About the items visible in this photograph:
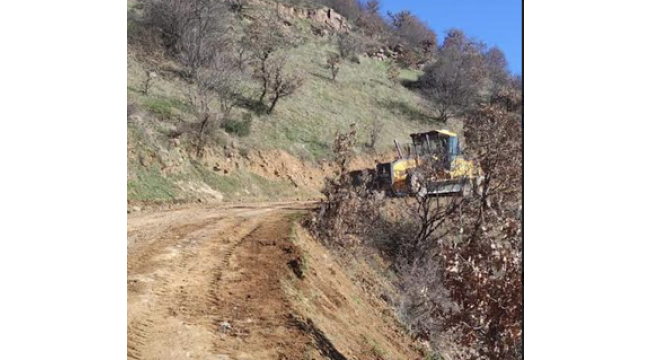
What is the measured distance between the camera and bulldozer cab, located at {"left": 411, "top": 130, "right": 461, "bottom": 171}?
54.7 ft

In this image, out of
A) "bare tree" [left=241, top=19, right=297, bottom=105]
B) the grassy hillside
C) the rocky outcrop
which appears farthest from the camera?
the rocky outcrop

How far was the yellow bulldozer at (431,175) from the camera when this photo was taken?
1551 centimetres

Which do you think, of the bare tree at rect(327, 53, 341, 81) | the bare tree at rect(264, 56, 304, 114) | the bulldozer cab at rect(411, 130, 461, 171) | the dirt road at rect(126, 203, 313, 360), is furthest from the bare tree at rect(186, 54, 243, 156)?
the bare tree at rect(327, 53, 341, 81)

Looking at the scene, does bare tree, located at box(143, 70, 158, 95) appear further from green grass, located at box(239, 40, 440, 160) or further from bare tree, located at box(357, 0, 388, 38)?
bare tree, located at box(357, 0, 388, 38)

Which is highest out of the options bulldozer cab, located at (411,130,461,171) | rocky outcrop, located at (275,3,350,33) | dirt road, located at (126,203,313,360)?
rocky outcrop, located at (275,3,350,33)

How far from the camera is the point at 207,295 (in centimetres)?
618

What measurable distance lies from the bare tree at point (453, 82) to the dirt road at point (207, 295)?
3125 cm

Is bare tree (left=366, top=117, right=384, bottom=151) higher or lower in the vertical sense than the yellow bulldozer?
higher

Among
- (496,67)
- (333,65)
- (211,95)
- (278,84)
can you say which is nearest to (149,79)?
(211,95)

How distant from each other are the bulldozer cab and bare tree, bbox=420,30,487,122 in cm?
1665

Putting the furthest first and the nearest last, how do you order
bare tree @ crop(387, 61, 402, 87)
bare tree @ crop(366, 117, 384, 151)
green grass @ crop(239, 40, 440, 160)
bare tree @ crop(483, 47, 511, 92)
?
bare tree @ crop(483, 47, 511, 92) < bare tree @ crop(387, 61, 402, 87) < bare tree @ crop(366, 117, 384, 151) < green grass @ crop(239, 40, 440, 160)
